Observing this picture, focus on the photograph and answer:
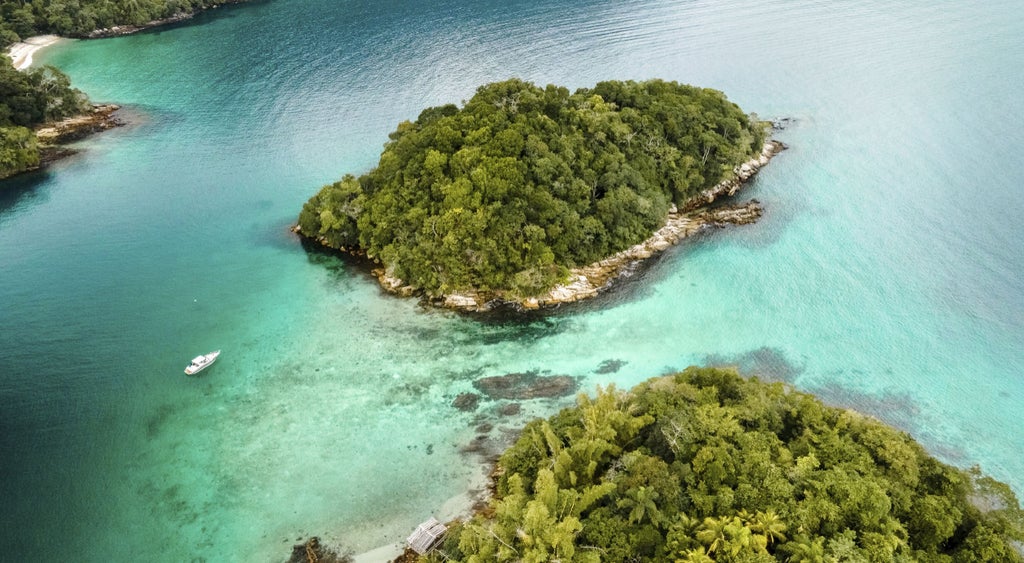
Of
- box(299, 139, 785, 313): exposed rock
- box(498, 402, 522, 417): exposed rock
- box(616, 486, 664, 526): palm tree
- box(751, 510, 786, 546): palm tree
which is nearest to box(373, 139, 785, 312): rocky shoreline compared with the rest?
box(299, 139, 785, 313): exposed rock

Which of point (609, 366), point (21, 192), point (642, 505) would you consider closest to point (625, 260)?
point (609, 366)

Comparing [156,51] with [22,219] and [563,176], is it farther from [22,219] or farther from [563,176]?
[563,176]

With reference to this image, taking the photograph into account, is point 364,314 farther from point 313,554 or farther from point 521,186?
point 313,554

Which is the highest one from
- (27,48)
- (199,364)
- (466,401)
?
(27,48)

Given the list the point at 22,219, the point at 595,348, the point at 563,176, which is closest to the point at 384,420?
the point at 595,348

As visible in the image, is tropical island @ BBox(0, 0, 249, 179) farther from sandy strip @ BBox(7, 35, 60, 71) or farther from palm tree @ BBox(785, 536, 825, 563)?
palm tree @ BBox(785, 536, 825, 563)
